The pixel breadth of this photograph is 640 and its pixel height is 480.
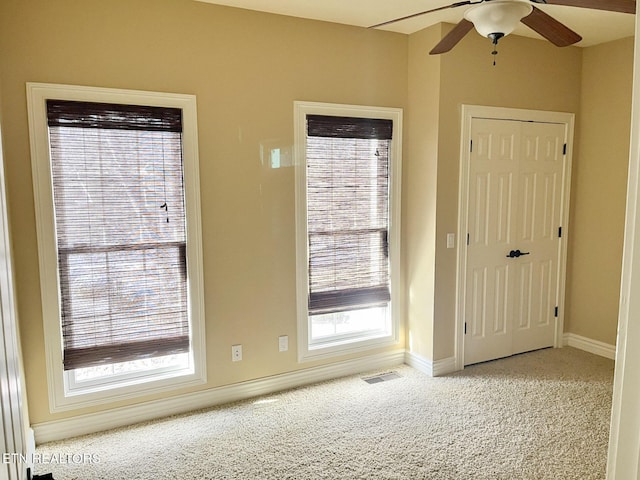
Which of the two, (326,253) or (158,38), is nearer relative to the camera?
(158,38)

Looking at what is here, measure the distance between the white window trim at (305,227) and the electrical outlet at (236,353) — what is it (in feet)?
1.61

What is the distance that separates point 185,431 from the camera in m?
2.96

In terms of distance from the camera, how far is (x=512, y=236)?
13.4 feet

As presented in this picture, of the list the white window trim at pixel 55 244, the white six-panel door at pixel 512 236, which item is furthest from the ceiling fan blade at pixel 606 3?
the white window trim at pixel 55 244

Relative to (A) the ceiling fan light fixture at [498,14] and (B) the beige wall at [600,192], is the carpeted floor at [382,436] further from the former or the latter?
(A) the ceiling fan light fixture at [498,14]

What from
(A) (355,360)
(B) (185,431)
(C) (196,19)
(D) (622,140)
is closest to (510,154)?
(D) (622,140)

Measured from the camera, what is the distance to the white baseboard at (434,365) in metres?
3.79

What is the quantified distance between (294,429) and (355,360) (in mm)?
1023

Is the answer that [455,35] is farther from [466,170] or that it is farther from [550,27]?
[466,170]

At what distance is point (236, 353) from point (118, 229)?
121 cm

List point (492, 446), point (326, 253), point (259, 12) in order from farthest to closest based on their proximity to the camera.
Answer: point (326, 253) < point (259, 12) < point (492, 446)

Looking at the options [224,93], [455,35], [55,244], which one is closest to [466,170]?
[455,35]

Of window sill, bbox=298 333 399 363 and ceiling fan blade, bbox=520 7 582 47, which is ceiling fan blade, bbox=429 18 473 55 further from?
window sill, bbox=298 333 399 363

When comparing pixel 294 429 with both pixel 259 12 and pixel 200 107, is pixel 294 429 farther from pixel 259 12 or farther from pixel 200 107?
pixel 259 12
